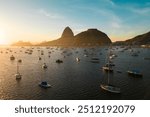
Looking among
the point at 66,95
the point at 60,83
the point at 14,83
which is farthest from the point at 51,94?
the point at 14,83

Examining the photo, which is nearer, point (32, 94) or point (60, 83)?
point (32, 94)

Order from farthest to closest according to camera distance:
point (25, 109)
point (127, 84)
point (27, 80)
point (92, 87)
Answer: point (27, 80)
point (127, 84)
point (92, 87)
point (25, 109)

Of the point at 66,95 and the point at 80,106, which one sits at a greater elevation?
the point at 80,106

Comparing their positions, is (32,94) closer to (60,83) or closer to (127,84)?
(60,83)

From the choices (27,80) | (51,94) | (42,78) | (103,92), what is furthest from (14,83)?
(103,92)

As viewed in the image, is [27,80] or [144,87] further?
[27,80]

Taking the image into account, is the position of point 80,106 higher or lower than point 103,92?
higher

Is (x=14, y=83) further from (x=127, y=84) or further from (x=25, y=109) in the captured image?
(x=25, y=109)

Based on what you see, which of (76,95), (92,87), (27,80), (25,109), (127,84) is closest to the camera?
(25,109)

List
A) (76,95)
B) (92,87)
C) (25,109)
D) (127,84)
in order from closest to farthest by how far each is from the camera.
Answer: (25,109) < (76,95) < (92,87) < (127,84)
